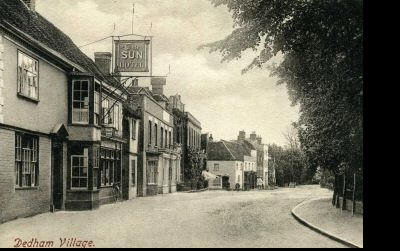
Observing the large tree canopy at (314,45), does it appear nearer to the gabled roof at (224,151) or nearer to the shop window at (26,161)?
the shop window at (26,161)

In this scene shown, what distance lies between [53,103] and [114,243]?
8979 mm

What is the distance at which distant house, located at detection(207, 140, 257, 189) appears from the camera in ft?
232

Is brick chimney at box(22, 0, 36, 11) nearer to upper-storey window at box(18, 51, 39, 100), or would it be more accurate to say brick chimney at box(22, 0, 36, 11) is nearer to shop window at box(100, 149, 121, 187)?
upper-storey window at box(18, 51, 39, 100)

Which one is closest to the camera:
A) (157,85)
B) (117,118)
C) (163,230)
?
(163,230)

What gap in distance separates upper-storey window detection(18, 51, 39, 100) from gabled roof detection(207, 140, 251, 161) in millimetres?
53857

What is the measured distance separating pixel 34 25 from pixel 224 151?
5350cm

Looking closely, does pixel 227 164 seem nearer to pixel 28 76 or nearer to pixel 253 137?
pixel 253 137

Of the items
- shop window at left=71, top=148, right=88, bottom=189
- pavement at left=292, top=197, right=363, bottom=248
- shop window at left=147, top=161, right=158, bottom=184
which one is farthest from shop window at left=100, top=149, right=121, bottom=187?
pavement at left=292, top=197, right=363, bottom=248

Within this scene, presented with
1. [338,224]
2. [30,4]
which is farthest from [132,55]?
[338,224]

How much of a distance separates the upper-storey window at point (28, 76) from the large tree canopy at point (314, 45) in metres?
6.33

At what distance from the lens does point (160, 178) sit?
127 ft

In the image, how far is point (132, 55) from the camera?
1838cm

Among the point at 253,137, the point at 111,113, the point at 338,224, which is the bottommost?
the point at 338,224
